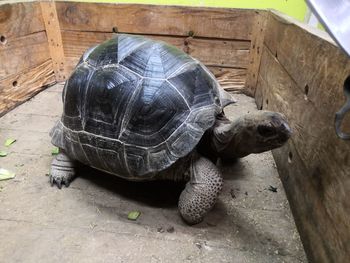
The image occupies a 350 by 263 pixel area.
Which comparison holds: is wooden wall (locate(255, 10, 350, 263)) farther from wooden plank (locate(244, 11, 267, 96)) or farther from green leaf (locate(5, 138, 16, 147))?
green leaf (locate(5, 138, 16, 147))

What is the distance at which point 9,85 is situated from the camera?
2.44m

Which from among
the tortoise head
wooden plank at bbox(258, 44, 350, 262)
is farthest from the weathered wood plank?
the tortoise head

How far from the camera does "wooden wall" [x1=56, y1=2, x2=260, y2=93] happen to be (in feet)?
8.63

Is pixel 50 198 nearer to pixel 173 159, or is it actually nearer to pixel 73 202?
pixel 73 202

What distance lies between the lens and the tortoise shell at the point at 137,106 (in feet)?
4.71

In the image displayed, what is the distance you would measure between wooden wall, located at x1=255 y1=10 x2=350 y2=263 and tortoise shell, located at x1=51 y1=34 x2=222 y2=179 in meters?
0.42

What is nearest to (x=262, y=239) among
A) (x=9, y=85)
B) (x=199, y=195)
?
(x=199, y=195)

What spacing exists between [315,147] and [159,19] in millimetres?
1861

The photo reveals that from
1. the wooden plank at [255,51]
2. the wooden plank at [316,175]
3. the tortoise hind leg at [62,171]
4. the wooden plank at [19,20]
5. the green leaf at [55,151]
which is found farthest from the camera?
the wooden plank at [255,51]

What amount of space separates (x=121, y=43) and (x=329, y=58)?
3.27 feet

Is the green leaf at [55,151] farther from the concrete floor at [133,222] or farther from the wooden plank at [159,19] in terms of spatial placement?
the wooden plank at [159,19]

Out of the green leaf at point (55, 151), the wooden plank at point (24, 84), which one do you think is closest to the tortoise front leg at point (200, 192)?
the green leaf at point (55, 151)

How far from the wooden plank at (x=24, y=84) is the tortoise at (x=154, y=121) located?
1059mm

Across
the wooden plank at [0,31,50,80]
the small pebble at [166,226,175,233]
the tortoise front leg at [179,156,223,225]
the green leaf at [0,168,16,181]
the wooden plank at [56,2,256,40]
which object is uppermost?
the wooden plank at [56,2,256,40]
